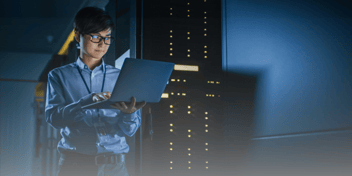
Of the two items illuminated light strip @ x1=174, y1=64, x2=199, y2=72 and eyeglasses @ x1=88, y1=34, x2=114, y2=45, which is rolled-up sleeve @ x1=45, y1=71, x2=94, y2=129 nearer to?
eyeglasses @ x1=88, y1=34, x2=114, y2=45

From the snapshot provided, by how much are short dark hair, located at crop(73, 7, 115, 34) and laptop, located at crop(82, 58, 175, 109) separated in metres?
0.32

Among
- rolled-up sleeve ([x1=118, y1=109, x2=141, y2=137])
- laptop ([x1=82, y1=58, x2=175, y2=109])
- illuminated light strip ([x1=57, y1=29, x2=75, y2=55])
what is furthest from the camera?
illuminated light strip ([x1=57, y1=29, x2=75, y2=55])

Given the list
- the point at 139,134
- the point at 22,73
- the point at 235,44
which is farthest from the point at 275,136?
the point at 22,73

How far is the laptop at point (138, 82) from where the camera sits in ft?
2.81

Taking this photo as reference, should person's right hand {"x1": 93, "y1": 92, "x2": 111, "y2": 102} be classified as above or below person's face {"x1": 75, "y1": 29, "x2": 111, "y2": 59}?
below

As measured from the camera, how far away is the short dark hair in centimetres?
108

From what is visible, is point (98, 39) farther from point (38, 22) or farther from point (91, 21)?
point (38, 22)

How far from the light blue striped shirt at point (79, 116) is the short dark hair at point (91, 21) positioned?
5.8 inches

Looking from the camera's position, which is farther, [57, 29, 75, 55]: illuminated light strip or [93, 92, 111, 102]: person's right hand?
[57, 29, 75, 55]: illuminated light strip

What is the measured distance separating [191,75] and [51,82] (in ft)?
2.19

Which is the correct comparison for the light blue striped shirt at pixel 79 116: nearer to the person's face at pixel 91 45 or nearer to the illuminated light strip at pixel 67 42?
the person's face at pixel 91 45

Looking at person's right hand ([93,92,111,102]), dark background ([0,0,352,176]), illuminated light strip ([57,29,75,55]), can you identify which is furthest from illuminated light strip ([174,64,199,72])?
illuminated light strip ([57,29,75,55])

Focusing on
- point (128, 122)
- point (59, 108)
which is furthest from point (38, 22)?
point (128, 122)

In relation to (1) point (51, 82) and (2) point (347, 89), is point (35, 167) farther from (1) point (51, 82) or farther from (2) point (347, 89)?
(2) point (347, 89)
